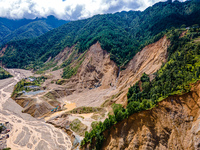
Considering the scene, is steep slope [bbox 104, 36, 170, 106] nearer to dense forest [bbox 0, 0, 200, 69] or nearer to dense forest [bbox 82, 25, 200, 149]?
dense forest [bbox 0, 0, 200, 69]

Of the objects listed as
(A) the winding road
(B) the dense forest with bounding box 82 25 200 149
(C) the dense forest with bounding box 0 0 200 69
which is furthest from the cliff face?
Answer: (C) the dense forest with bounding box 0 0 200 69

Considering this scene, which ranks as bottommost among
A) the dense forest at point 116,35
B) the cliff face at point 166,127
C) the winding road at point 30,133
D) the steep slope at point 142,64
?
the winding road at point 30,133

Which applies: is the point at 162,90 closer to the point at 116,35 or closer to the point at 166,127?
the point at 166,127

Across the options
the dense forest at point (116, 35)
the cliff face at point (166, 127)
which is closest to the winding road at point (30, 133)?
the cliff face at point (166, 127)

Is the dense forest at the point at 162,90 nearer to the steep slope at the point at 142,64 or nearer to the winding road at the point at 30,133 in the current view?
the winding road at the point at 30,133

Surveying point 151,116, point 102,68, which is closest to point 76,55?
point 102,68

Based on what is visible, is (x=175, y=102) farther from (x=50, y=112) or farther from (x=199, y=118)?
(x=50, y=112)
